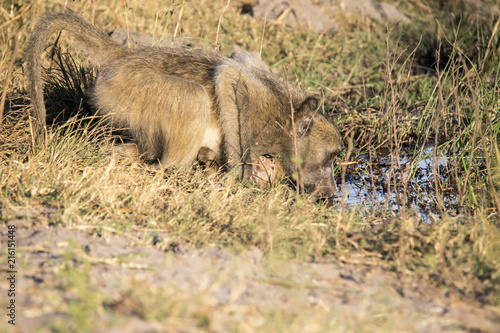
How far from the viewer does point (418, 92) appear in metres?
5.71

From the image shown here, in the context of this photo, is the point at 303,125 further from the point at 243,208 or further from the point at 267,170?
the point at 243,208

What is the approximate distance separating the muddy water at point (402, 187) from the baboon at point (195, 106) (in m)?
0.30

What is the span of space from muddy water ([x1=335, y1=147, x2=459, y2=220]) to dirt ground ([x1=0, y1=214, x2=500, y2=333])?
3.58ft

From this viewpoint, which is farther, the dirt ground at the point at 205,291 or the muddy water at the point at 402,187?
the muddy water at the point at 402,187

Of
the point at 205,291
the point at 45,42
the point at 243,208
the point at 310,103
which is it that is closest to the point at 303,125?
the point at 310,103

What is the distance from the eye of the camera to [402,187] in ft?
12.6

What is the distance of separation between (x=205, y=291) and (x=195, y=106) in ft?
5.49

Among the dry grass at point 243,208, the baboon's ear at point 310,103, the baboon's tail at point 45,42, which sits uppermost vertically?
the baboon's tail at point 45,42

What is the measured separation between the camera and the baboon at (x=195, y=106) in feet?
10.7

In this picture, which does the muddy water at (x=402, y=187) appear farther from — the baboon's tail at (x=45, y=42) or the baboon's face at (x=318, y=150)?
the baboon's tail at (x=45, y=42)

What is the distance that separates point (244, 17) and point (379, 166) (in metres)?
3.51

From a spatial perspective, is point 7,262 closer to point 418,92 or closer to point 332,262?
point 332,262

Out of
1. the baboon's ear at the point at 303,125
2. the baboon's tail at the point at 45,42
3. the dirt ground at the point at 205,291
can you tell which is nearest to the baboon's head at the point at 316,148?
the baboon's ear at the point at 303,125

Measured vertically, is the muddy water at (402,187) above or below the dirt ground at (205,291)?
below
